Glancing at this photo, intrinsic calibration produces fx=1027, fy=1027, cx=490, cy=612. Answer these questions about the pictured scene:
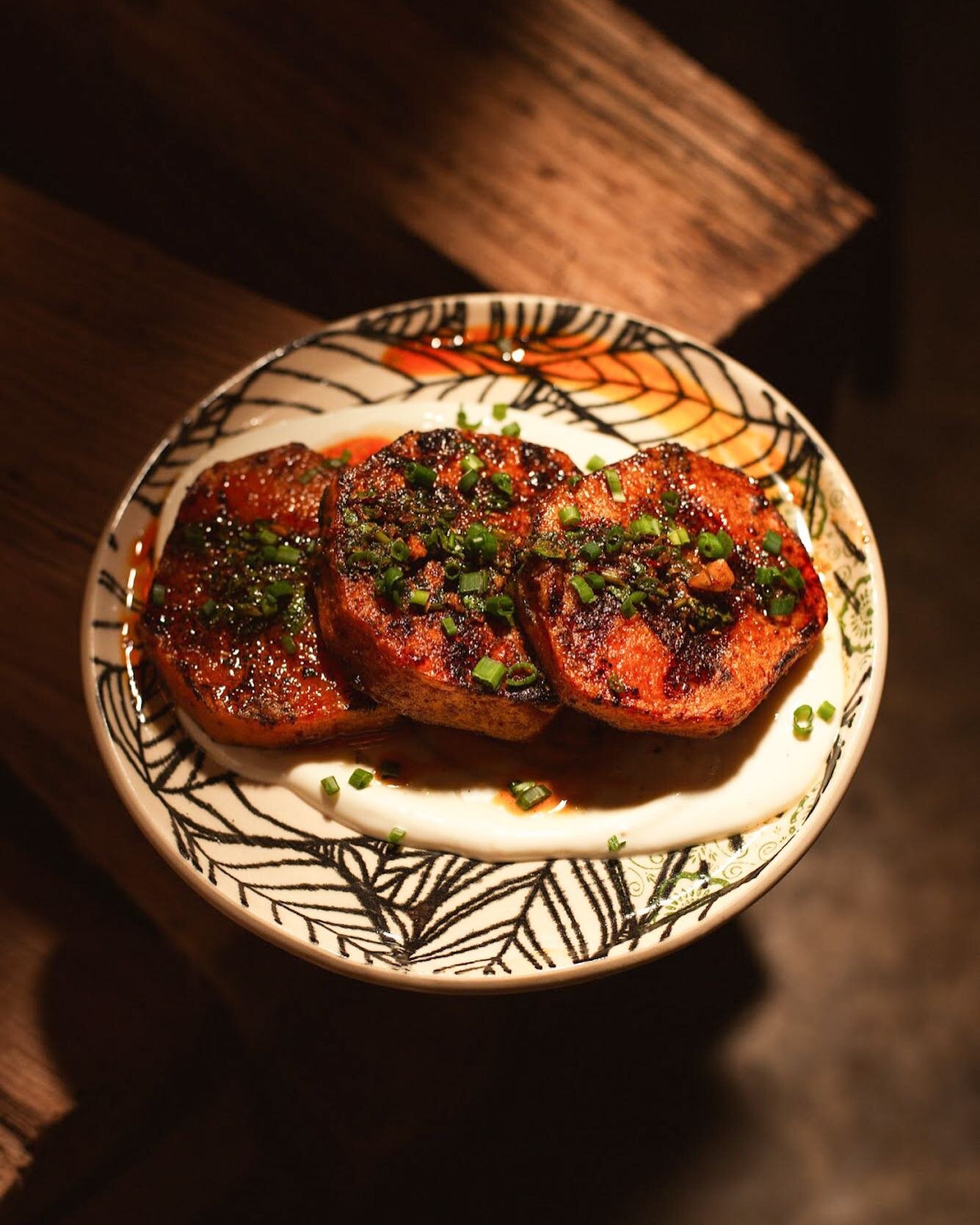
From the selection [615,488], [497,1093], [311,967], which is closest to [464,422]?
[615,488]

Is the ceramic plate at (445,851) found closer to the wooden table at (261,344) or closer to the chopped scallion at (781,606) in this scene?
the chopped scallion at (781,606)

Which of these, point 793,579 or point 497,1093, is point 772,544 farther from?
point 497,1093

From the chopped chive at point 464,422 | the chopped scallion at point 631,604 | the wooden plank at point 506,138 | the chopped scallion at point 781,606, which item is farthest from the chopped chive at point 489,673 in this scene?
the wooden plank at point 506,138

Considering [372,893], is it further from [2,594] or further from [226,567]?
[2,594]

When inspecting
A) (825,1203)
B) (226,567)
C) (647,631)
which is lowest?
(825,1203)

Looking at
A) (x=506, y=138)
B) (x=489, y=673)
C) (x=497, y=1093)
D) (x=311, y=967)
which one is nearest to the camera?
(x=489, y=673)

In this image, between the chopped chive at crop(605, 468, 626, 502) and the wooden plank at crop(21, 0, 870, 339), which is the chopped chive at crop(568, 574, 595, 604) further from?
the wooden plank at crop(21, 0, 870, 339)

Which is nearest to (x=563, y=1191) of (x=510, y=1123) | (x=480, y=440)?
(x=510, y=1123)

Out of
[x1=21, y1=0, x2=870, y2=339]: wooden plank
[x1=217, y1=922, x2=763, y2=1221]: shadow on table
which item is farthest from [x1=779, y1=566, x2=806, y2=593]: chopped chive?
[x1=217, y1=922, x2=763, y2=1221]: shadow on table
